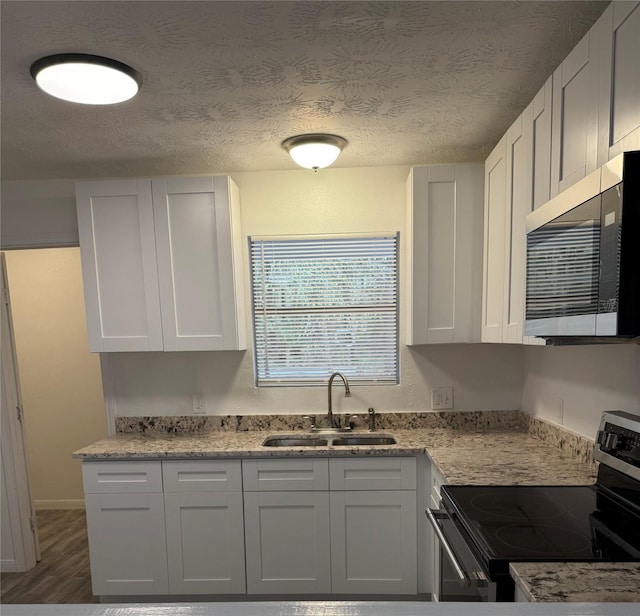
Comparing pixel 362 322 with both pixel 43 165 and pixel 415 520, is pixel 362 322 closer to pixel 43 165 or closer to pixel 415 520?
pixel 415 520

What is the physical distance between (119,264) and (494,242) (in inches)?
80.8

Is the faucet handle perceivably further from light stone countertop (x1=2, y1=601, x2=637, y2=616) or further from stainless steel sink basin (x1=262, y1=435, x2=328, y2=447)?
light stone countertop (x1=2, y1=601, x2=637, y2=616)

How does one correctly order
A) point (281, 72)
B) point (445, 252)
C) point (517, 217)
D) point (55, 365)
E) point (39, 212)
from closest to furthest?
1. point (281, 72)
2. point (517, 217)
3. point (445, 252)
4. point (39, 212)
5. point (55, 365)

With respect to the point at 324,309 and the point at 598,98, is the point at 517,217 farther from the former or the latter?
the point at 324,309

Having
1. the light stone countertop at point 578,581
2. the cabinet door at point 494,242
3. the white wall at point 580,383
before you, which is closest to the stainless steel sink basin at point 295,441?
the cabinet door at point 494,242

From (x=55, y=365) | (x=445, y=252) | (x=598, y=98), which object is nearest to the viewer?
(x=598, y=98)

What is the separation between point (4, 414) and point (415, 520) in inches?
102

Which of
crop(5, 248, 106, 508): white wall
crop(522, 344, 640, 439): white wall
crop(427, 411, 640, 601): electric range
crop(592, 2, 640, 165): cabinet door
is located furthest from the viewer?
crop(5, 248, 106, 508): white wall

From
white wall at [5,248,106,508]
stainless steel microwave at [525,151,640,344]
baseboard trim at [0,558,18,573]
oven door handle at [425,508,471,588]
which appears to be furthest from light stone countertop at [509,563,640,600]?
white wall at [5,248,106,508]

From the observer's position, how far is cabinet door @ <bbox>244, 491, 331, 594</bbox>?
210 centimetres

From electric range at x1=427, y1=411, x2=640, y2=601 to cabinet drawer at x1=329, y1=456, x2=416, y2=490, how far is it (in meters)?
0.52

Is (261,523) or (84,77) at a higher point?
(84,77)

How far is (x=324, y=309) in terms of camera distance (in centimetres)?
255

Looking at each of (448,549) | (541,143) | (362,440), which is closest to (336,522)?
(362,440)
